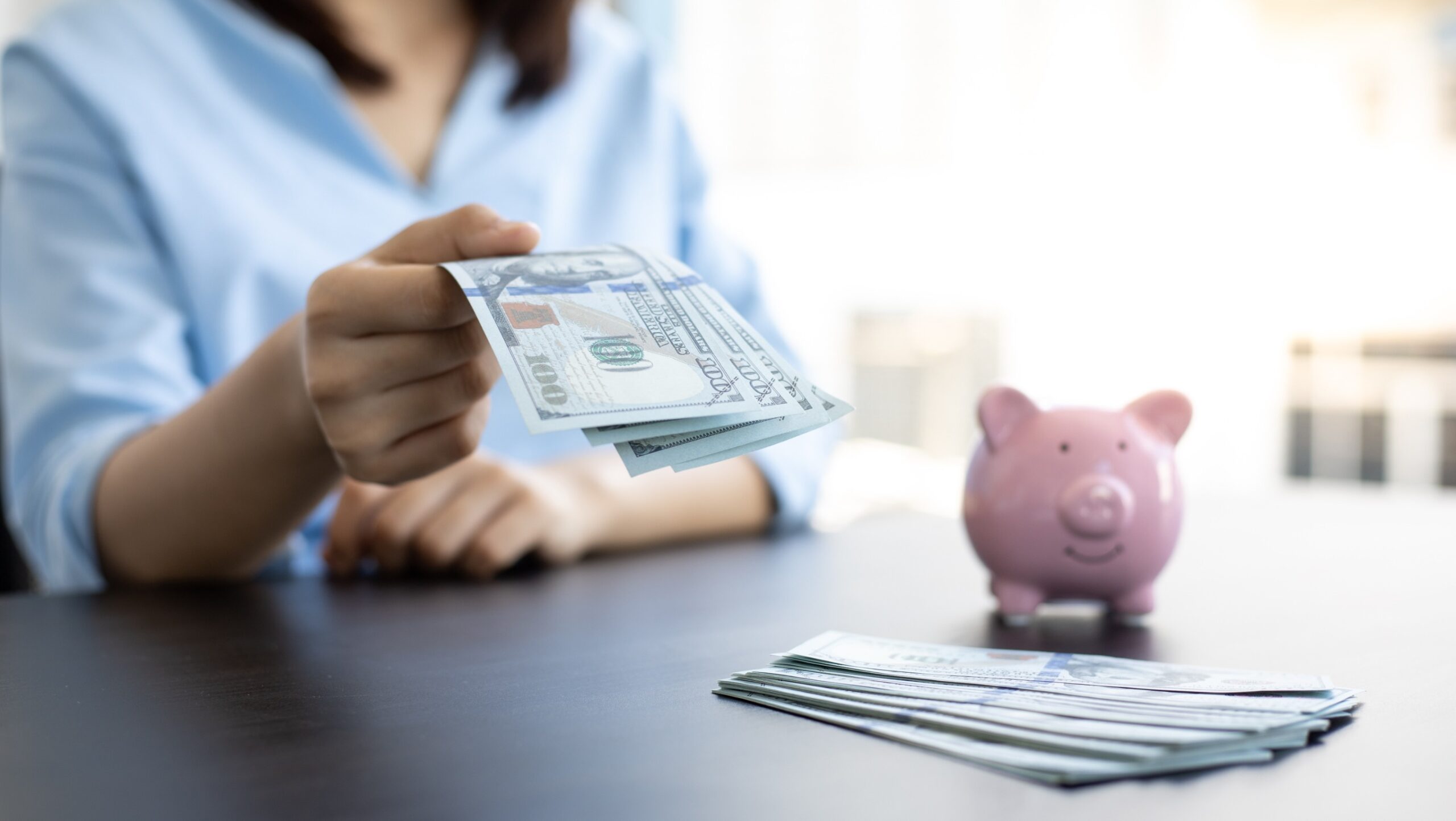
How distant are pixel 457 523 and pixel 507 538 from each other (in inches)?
1.5

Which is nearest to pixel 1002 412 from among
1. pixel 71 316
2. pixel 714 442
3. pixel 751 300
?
pixel 714 442

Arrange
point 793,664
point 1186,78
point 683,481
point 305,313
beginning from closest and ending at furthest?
point 793,664 → point 305,313 → point 683,481 → point 1186,78

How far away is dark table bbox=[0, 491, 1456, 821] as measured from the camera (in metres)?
0.33

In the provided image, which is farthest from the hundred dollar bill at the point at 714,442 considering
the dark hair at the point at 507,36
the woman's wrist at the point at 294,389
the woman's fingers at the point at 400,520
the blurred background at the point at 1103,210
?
the blurred background at the point at 1103,210

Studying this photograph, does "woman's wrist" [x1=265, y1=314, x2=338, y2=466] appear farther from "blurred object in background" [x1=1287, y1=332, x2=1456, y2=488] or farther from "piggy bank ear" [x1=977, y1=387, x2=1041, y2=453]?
"blurred object in background" [x1=1287, y1=332, x2=1456, y2=488]

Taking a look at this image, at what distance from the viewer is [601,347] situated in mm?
518

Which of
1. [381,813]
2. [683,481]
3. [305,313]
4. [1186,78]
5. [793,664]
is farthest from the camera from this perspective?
[1186,78]

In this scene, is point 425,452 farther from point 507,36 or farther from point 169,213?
point 507,36

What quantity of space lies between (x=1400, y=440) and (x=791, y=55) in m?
1.92

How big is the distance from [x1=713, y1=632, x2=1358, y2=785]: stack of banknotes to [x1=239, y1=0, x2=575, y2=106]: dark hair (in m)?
0.88

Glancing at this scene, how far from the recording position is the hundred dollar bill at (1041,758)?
1.09 feet

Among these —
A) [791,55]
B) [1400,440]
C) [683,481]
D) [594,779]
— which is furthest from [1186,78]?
[594,779]

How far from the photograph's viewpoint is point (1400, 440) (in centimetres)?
298

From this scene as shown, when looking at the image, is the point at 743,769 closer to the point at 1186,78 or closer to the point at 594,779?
the point at 594,779
